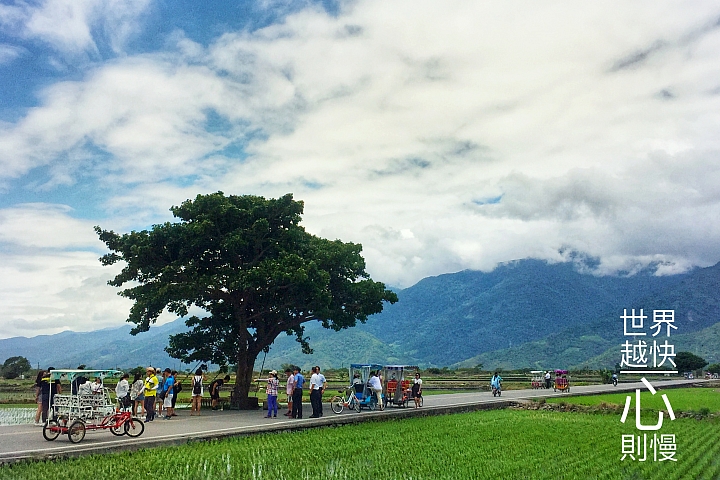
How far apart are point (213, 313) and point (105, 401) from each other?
15.1 meters

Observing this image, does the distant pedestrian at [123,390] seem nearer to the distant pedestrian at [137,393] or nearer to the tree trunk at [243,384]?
the distant pedestrian at [137,393]

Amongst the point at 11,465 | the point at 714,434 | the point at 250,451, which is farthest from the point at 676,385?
the point at 11,465

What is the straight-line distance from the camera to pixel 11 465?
14984 mm

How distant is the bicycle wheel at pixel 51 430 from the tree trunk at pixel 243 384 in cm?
1299

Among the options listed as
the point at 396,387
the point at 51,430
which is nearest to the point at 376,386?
the point at 396,387

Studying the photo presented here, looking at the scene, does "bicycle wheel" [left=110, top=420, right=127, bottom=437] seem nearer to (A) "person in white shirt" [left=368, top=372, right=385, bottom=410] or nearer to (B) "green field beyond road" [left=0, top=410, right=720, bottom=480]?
(B) "green field beyond road" [left=0, top=410, right=720, bottom=480]

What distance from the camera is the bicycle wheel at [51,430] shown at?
722 inches

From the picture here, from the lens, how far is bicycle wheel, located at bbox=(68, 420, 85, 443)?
59.0ft

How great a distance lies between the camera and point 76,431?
18.0 m

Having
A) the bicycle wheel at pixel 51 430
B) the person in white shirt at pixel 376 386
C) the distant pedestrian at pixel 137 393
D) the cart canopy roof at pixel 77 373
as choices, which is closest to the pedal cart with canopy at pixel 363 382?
the person in white shirt at pixel 376 386

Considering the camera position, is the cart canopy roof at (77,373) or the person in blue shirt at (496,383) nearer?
the cart canopy roof at (77,373)

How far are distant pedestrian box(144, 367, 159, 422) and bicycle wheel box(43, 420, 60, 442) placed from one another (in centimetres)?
499

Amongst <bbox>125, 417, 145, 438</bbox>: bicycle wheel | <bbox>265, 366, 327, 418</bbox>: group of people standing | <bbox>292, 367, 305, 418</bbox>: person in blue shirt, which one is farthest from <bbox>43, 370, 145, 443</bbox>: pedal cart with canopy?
<bbox>292, 367, 305, 418</bbox>: person in blue shirt

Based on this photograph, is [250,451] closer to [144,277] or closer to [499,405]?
[144,277]
